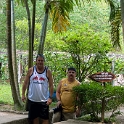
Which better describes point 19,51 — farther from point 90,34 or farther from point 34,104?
point 34,104

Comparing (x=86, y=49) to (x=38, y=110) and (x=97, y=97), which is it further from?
(x=38, y=110)

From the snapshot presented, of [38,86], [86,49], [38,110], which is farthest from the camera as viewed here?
[86,49]

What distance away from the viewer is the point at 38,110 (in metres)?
6.34

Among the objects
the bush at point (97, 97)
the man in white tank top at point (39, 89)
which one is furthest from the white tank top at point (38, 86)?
the bush at point (97, 97)

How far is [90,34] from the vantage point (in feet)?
37.3

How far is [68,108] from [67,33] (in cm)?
506

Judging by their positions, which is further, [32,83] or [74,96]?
[74,96]

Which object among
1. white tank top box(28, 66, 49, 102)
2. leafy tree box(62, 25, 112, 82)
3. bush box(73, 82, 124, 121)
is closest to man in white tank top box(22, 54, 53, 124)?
white tank top box(28, 66, 49, 102)

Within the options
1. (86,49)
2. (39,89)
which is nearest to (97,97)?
(39,89)

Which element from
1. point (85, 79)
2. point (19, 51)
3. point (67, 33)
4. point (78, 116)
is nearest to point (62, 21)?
point (67, 33)

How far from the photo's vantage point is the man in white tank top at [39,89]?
613 cm

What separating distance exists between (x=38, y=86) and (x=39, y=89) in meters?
0.06

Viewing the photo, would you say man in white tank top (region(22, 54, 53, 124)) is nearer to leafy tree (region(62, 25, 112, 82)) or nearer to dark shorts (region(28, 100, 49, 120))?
dark shorts (region(28, 100, 49, 120))

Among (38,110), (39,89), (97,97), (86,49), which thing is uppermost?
(86,49)
